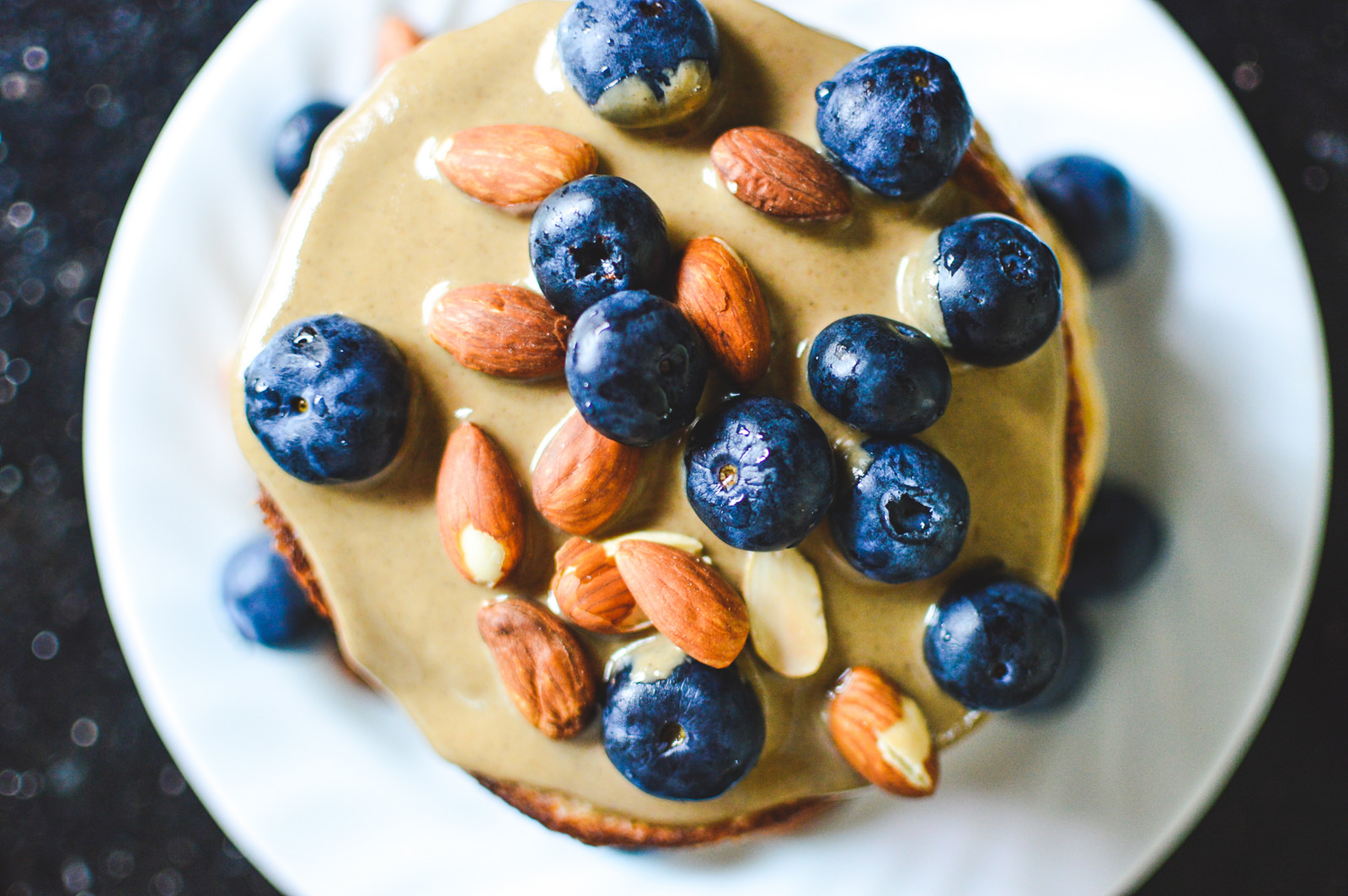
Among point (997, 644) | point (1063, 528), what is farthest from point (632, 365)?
point (1063, 528)

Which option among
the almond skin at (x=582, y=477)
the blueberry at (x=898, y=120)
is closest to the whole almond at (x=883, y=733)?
the almond skin at (x=582, y=477)

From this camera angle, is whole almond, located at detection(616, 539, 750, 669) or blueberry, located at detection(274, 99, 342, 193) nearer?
whole almond, located at detection(616, 539, 750, 669)

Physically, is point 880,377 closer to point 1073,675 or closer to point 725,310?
point 725,310

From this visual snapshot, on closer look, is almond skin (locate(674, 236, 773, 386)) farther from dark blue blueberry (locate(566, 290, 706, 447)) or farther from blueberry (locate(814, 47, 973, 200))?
blueberry (locate(814, 47, 973, 200))

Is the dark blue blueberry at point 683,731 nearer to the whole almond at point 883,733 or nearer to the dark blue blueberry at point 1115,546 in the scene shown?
the whole almond at point 883,733

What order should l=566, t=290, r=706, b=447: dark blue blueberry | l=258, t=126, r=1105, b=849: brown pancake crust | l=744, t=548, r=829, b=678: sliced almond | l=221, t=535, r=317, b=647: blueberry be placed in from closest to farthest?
l=566, t=290, r=706, b=447: dark blue blueberry
l=744, t=548, r=829, b=678: sliced almond
l=258, t=126, r=1105, b=849: brown pancake crust
l=221, t=535, r=317, b=647: blueberry

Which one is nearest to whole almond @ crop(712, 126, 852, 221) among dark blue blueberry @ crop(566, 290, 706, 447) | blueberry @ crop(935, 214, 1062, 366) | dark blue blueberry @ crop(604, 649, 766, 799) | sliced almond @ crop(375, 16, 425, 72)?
blueberry @ crop(935, 214, 1062, 366)
